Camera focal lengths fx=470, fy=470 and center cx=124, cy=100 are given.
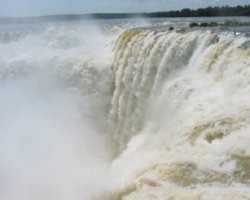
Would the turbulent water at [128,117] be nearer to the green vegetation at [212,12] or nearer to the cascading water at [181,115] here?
the cascading water at [181,115]

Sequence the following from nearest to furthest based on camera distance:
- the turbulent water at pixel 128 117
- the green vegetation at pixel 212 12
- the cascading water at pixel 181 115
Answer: the cascading water at pixel 181 115 → the turbulent water at pixel 128 117 → the green vegetation at pixel 212 12

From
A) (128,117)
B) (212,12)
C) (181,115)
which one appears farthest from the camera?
(212,12)

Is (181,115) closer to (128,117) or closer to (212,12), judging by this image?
(128,117)

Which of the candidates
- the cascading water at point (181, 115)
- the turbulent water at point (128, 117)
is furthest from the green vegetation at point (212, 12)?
the cascading water at point (181, 115)

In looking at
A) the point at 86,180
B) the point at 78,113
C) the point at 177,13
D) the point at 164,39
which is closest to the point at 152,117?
the point at 164,39

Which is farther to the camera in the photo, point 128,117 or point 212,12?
point 212,12

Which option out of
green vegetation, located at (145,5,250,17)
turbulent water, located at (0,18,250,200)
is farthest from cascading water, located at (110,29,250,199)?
green vegetation, located at (145,5,250,17)

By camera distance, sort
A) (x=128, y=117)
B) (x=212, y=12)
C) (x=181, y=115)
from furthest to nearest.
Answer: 1. (x=212, y=12)
2. (x=128, y=117)
3. (x=181, y=115)

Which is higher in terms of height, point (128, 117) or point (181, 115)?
point (181, 115)

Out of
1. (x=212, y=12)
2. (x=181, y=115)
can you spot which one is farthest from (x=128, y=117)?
(x=212, y=12)
